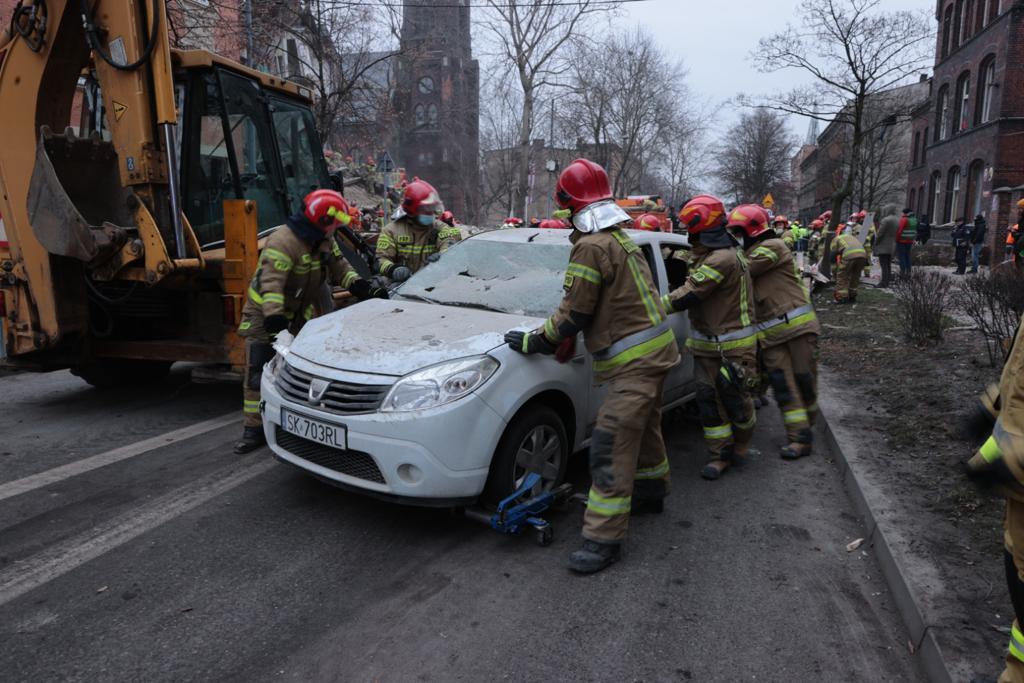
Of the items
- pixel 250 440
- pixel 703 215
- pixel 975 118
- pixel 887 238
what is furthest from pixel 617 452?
pixel 975 118

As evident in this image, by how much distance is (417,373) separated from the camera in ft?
11.8

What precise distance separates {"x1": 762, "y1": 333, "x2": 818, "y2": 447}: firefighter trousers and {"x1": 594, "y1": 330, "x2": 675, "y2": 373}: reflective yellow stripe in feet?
6.95

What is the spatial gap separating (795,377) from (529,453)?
2750 millimetres

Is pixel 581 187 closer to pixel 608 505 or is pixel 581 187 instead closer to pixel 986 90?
pixel 608 505

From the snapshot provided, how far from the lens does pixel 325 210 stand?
4.98m

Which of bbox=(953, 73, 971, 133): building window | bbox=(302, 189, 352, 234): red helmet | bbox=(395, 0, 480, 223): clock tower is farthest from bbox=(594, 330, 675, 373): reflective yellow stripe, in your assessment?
bbox=(953, 73, 971, 133): building window

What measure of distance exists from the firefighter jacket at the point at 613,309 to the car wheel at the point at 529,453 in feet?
1.45

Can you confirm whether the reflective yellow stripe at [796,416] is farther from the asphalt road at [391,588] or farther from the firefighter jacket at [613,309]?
the firefighter jacket at [613,309]

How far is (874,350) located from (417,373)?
22.9ft

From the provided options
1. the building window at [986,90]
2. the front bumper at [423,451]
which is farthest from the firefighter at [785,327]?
the building window at [986,90]

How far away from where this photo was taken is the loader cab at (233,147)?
20.0 ft

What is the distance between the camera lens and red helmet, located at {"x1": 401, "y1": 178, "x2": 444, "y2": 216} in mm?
7000

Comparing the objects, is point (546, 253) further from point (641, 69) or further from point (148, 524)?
point (641, 69)

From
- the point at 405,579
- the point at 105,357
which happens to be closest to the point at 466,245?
the point at 405,579
